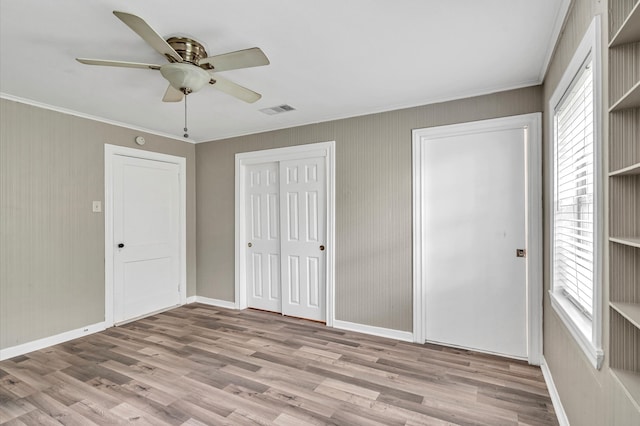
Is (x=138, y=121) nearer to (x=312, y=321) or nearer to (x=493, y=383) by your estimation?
(x=312, y=321)

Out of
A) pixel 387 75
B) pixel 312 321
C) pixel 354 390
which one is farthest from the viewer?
pixel 312 321

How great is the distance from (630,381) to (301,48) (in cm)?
233

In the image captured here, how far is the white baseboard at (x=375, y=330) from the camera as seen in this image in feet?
11.0

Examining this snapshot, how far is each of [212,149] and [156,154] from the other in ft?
2.50

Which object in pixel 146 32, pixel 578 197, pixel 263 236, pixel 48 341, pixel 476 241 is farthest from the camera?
pixel 263 236

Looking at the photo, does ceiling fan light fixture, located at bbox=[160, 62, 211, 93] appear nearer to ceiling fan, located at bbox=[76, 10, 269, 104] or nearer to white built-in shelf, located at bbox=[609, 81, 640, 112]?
ceiling fan, located at bbox=[76, 10, 269, 104]

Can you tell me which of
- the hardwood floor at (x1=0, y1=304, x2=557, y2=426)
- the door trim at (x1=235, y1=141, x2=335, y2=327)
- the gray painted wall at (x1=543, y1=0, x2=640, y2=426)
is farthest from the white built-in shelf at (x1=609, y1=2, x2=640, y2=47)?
the door trim at (x1=235, y1=141, x2=335, y2=327)

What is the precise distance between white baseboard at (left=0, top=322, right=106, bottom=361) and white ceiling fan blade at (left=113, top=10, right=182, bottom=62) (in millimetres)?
3162

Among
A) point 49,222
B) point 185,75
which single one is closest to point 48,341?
point 49,222

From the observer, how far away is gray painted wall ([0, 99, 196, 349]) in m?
3.04

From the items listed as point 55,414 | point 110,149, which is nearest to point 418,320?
point 55,414

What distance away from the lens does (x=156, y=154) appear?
4.33 meters

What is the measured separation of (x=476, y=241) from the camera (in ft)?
9.95

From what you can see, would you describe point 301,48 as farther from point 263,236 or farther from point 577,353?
point 263,236
